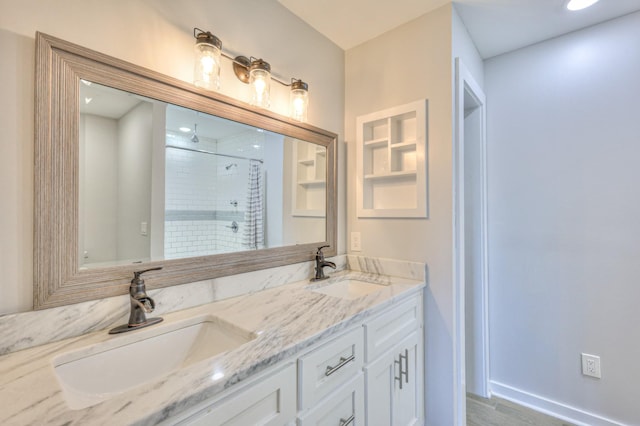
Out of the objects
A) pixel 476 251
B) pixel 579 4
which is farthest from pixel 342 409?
pixel 579 4

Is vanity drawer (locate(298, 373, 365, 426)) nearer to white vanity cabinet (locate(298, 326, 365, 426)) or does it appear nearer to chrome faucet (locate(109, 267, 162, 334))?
white vanity cabinet (locate(298, 326, 365, 426))

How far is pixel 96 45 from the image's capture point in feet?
3.11

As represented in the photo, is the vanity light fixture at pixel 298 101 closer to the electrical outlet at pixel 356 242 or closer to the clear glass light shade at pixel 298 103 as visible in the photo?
the clear glass light shade at pixel 298 103

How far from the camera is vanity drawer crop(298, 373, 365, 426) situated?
0.91 meters

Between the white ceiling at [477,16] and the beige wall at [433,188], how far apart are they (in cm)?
11

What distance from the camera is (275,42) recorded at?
60.8 inches

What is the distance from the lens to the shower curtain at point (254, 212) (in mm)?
1407

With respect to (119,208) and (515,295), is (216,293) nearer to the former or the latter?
(119,208)

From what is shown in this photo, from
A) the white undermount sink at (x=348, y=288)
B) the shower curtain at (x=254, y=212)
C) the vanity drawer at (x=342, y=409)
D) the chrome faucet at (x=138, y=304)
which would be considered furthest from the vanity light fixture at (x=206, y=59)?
the vanity drawer at (x=342, y=409)

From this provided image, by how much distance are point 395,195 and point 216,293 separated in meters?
1.19

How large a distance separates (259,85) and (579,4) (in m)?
1.75

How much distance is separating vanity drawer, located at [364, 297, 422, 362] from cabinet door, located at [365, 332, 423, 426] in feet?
0.12

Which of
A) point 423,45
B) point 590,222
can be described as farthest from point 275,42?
point 590,222

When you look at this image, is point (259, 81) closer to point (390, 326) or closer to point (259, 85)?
point (259, 85)
